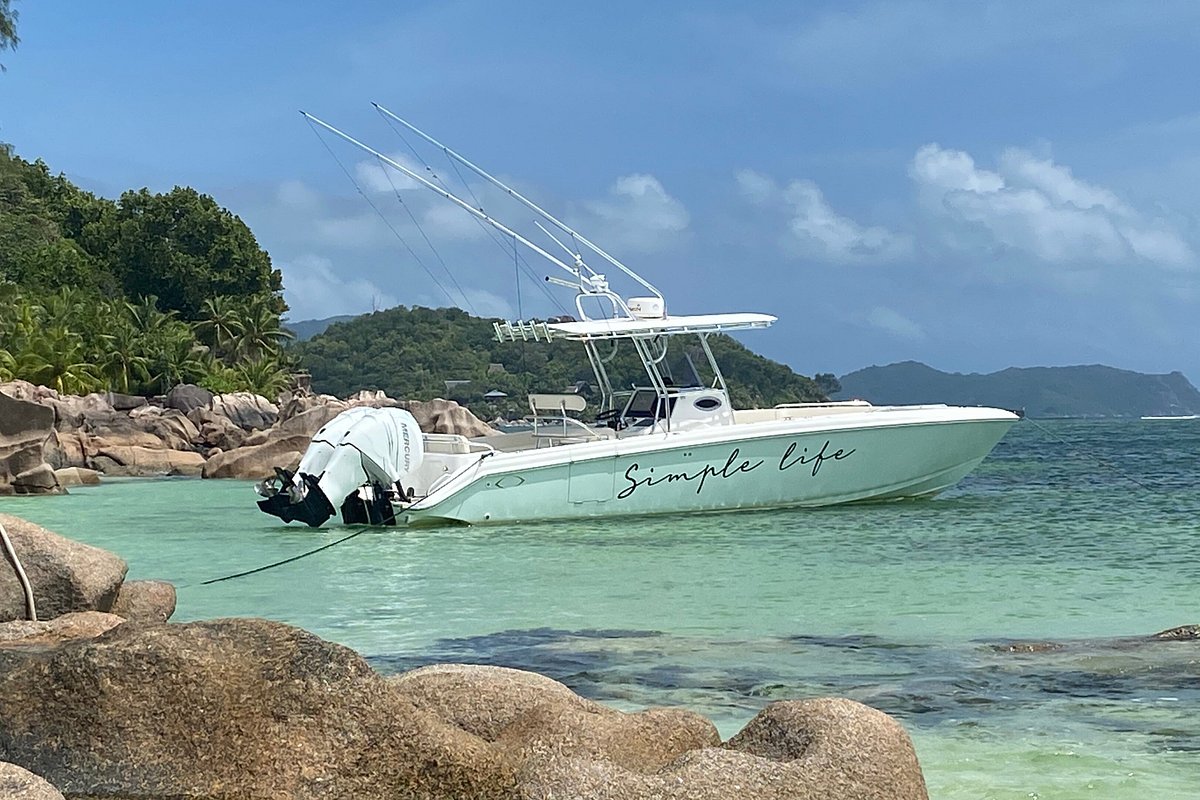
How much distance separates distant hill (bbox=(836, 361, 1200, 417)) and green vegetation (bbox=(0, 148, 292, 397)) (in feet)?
298

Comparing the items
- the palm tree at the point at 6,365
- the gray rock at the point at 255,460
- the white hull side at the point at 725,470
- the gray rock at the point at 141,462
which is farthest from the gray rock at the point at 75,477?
the white hull side at the point at 725,470

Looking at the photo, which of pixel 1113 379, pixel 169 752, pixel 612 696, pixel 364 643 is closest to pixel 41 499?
pixel 364 643

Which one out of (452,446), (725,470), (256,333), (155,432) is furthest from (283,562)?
(256,333)

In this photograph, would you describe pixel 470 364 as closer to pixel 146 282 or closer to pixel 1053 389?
pixel 146 282

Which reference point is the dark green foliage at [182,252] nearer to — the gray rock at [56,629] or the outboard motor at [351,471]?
the outboard motor at [351,471]

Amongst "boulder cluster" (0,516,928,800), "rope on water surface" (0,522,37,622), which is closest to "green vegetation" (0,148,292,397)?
"rope on water surface" (0,522,37,622)

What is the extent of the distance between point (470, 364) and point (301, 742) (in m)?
47.6

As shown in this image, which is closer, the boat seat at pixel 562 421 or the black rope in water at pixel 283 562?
the black rope in water at pixel 283 562

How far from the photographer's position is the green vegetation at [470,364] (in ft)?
60.3

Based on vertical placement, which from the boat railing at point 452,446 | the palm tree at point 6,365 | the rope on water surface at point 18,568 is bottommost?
the rope on water surface at point 18,568

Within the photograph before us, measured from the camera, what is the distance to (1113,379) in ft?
586

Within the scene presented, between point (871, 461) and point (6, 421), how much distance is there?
14.6m

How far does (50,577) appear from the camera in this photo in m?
6.83

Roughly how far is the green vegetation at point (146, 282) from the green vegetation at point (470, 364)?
19.6ft
